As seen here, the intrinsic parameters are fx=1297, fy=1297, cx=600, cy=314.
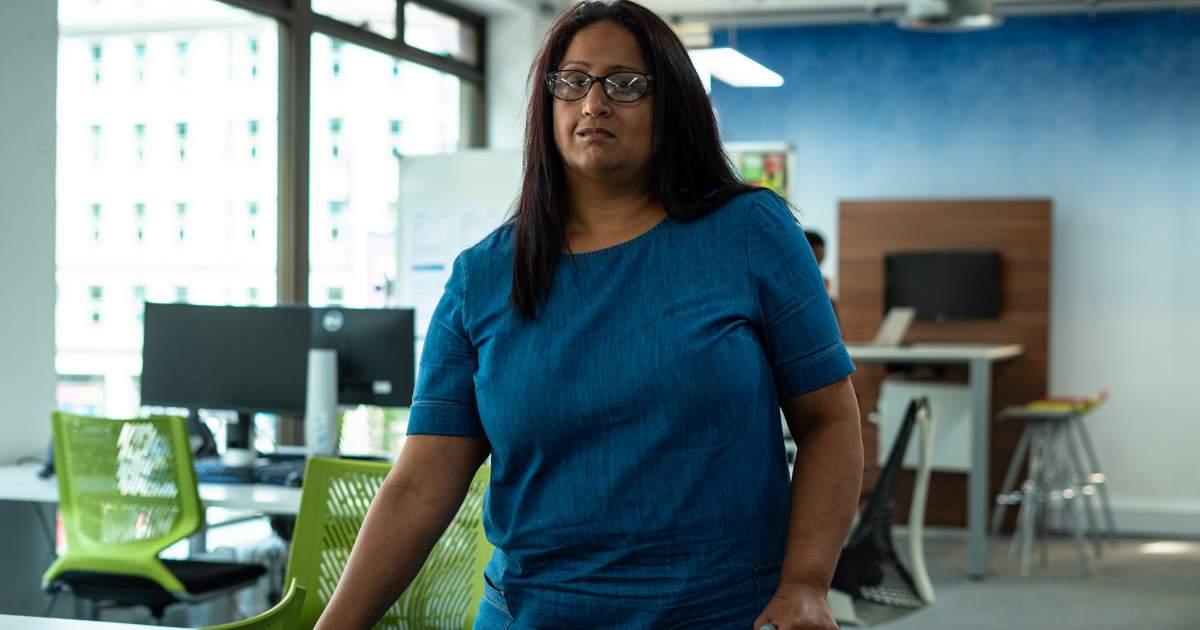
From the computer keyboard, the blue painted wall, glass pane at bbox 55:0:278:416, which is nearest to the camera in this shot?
the computer keyboard

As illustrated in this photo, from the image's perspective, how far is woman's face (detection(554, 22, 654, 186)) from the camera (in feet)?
4.34

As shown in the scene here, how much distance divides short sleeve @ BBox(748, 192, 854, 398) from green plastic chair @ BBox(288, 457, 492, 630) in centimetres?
107

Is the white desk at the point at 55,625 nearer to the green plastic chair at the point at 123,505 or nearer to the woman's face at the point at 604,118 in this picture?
the woman's face at the point at 604,118

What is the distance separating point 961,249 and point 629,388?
702 cm

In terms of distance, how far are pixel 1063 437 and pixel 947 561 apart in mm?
1660

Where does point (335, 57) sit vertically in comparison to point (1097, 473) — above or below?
above

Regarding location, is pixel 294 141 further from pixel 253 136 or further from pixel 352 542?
pixel 352 542

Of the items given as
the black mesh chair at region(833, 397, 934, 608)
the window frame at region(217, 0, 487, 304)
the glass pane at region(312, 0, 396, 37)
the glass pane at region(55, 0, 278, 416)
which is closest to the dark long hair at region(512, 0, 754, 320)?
the black mesh chair at region(833, 397, 934, 608)

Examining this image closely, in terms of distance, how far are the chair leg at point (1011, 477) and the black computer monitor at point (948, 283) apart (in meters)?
0.81

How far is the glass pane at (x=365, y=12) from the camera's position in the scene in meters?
6.16

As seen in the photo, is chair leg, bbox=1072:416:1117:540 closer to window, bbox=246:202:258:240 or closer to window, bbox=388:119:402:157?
window, bbox=388:119:402:157

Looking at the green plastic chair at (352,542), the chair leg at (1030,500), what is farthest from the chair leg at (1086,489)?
the green plastic chair at (352,542)

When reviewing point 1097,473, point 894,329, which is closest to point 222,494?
point 894,329

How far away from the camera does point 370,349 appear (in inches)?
165
